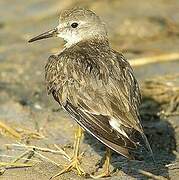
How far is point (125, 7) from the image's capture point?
10734 millimetres

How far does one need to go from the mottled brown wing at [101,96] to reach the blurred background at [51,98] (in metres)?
0.42

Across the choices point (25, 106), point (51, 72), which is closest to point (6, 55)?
point (25, 106)

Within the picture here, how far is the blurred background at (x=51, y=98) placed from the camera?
558 cm

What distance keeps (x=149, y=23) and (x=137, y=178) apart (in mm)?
4868

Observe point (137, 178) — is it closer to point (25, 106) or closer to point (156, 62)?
point (25, 106)

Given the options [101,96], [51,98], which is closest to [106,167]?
[101,96]

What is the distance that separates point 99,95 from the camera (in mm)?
5195

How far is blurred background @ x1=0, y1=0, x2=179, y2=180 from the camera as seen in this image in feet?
18.3

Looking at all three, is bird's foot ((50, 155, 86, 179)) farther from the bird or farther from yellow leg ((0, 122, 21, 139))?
yellow leg ((0, 122, 21, 139))

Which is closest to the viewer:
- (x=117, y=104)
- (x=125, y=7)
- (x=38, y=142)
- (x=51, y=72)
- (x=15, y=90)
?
(x=117, y=104)

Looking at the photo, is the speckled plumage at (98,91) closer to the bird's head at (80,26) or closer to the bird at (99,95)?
the bird at (99,95)

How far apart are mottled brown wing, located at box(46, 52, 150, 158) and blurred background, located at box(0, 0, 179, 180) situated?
16.3 inches

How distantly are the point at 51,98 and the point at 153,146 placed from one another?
1.69 metres

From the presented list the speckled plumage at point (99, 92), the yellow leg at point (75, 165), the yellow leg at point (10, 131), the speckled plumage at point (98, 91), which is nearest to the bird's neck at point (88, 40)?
the speckled plumage at point (99, 92)
